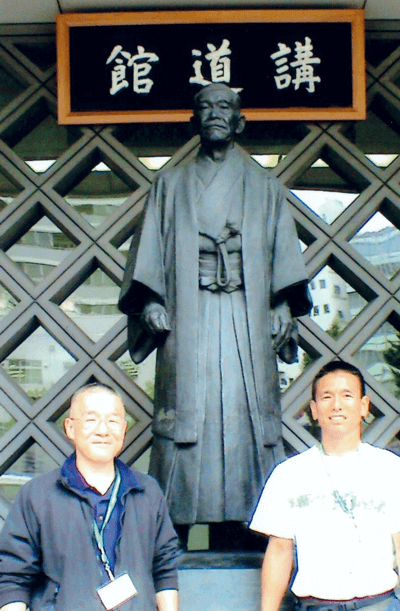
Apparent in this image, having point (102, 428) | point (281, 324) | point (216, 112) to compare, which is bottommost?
point (102, 428)

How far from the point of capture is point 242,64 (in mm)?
5074

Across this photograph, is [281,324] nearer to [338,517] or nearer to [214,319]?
[214,319]

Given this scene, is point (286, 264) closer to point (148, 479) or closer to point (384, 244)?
point (148, 479)

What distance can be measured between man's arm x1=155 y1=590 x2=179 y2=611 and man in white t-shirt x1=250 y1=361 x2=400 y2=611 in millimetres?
356

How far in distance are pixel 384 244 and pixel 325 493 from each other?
3.43 m

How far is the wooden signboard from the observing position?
16.6 feet

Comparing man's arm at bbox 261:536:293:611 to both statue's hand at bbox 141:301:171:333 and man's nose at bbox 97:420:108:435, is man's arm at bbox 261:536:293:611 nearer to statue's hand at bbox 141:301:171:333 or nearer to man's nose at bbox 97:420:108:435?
man's nose at bbox 97:420:108:435

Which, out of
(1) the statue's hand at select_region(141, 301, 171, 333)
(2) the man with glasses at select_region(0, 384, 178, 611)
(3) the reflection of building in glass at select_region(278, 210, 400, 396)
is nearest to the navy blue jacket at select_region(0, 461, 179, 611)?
(2) the man with glasses at select_region(0, 384, 178, 611)

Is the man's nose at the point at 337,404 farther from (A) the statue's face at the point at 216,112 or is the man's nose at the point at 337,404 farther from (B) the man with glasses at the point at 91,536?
(A) the statue's face at the point at 216,112

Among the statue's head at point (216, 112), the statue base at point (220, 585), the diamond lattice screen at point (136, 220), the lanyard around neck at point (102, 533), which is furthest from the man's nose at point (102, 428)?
the diamond lattice screen at point (136, 220)

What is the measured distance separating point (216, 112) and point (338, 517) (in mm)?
1887

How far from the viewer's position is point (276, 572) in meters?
3.03

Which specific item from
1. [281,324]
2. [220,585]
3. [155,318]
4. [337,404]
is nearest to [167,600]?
[220,585]

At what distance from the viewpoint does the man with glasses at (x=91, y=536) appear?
8.79 ft
